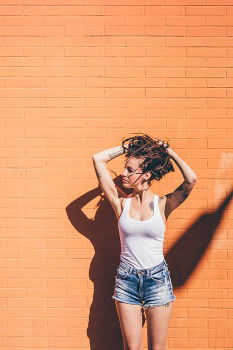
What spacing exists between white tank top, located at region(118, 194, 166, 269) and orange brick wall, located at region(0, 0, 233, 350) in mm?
687

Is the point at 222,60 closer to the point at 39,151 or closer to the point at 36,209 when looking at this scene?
the point at 39,151

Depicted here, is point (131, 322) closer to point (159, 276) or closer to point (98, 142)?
point (159, 276)

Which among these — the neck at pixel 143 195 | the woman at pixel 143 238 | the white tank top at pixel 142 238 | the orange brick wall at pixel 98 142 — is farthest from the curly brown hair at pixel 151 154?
the orange brick wall at pixel 98 142

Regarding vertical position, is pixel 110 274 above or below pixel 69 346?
above

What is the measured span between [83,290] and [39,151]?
1466mm

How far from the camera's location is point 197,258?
4043mm

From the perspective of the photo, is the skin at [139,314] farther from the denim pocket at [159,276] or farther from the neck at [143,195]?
the denim pocket at [159,276]

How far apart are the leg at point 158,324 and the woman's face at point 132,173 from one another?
1057 mm

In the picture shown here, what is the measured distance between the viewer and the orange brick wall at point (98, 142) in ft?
12.9

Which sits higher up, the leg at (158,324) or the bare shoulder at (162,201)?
the bare shoulder at (162,201)

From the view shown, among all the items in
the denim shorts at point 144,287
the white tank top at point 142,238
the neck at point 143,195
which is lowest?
the denim shorts at point 144,287

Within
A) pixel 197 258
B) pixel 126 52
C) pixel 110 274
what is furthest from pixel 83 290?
pixel 126 52

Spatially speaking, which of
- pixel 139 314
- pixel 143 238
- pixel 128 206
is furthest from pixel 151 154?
pixel 139 314

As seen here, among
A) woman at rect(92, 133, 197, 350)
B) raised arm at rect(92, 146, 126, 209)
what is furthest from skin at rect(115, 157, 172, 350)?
raised arm at rect(92, 146, 126, 209)
